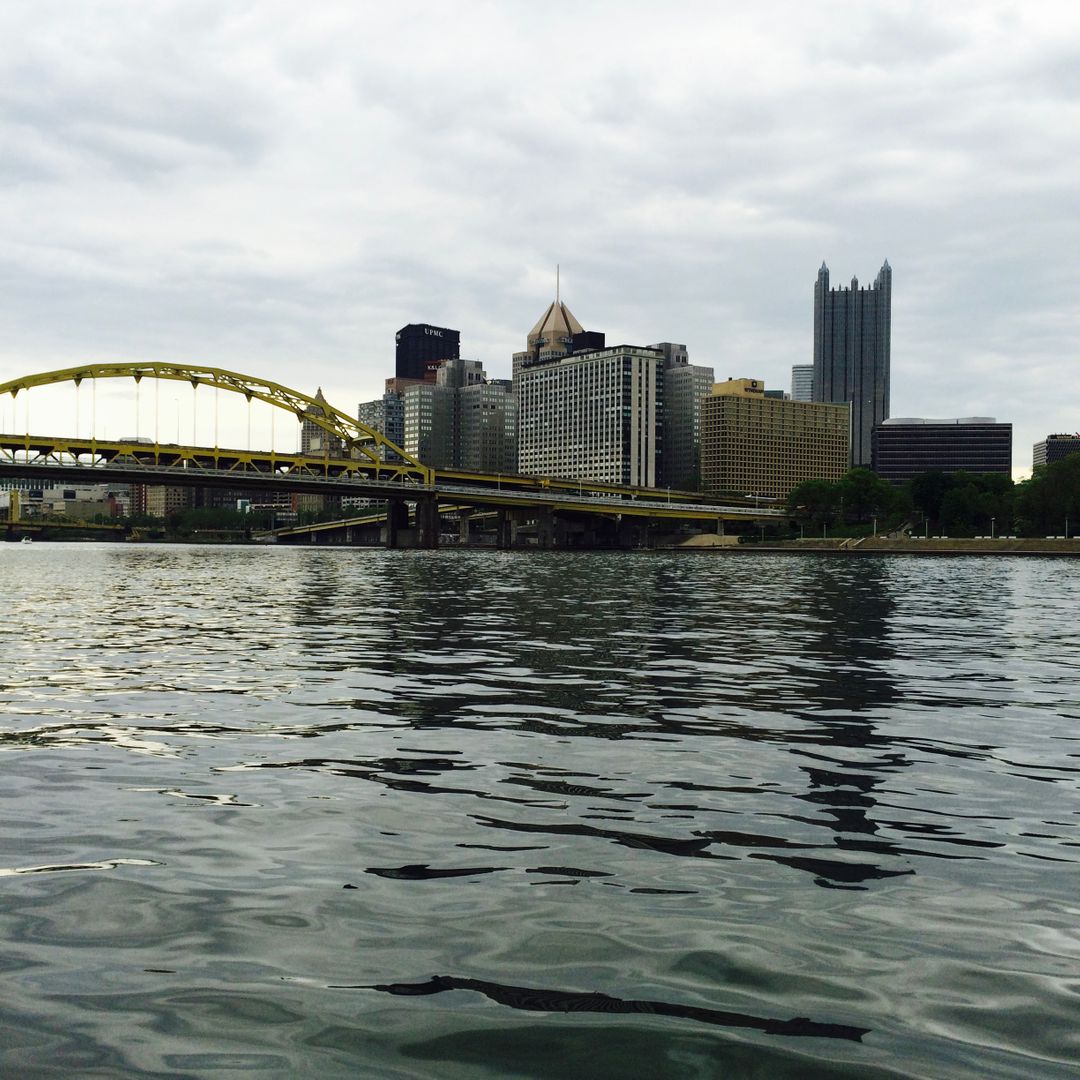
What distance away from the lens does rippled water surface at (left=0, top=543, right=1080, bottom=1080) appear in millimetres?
5812

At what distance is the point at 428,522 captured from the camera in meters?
185

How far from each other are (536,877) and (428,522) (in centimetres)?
17758

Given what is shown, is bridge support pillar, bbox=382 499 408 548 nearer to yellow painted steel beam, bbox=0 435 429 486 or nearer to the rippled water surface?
yellow painted steel beam, bbox=0 435 429 486

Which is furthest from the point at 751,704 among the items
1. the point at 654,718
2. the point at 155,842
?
the point at 155,842

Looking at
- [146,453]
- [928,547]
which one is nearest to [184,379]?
[146,453]

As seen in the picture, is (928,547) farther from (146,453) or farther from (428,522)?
(146,453)

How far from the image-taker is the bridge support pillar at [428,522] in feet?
604

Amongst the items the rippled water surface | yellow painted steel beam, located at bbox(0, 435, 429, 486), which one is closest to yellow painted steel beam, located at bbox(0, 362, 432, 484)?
yellow painted steel beam, located at bbox(0, 435, 429, 486)

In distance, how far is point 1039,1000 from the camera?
6.33 metres

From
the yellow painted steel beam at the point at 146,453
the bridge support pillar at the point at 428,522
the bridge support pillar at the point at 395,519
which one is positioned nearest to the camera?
the yellow painted steel beam at the point at 146,453

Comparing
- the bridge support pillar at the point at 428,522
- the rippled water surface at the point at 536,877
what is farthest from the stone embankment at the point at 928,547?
the rippled water surface at the point at 536,877

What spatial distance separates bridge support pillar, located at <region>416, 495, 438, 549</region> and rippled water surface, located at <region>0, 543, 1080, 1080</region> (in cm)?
16305

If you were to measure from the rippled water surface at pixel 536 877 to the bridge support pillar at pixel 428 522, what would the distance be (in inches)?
6419

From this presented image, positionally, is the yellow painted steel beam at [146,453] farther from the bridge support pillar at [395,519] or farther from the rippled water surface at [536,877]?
the rippled water surface at [536,877]
